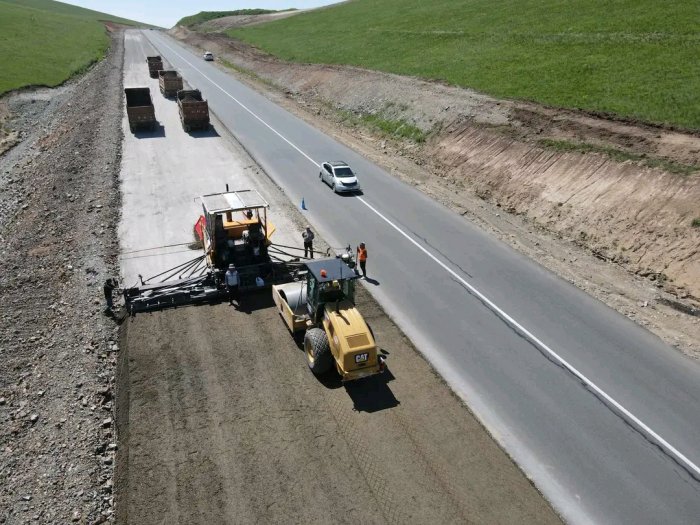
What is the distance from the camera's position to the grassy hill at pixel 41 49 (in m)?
57.1

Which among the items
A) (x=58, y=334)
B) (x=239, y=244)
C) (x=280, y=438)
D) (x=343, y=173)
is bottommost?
(x=58, y=334)

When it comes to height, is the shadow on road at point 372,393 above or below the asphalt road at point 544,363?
below

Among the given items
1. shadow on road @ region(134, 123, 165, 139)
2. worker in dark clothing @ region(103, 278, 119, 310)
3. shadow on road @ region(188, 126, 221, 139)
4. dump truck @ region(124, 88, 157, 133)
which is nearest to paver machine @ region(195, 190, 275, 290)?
worker in dark clothing @ region(103, 278, 119, 310)

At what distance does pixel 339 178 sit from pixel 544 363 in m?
15.8

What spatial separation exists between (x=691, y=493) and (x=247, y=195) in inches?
811

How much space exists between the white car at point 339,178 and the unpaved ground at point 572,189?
12.3 feet

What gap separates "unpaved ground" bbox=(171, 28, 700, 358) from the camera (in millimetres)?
18047

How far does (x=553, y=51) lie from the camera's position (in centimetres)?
4038

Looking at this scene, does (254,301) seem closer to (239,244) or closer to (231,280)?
(231,280)

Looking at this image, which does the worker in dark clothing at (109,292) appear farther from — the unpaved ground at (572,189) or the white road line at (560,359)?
the unpaved ground at (572,189)

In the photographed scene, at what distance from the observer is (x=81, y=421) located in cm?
1199

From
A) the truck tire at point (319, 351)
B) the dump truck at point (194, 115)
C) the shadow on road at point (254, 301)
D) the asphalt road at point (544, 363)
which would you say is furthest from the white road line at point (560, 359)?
the dump truck at point (194, 115)

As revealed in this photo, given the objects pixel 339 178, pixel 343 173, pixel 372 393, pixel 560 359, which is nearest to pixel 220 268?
pixel 372 393

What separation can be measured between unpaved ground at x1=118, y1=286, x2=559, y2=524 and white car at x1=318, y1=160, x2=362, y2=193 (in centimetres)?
1324
